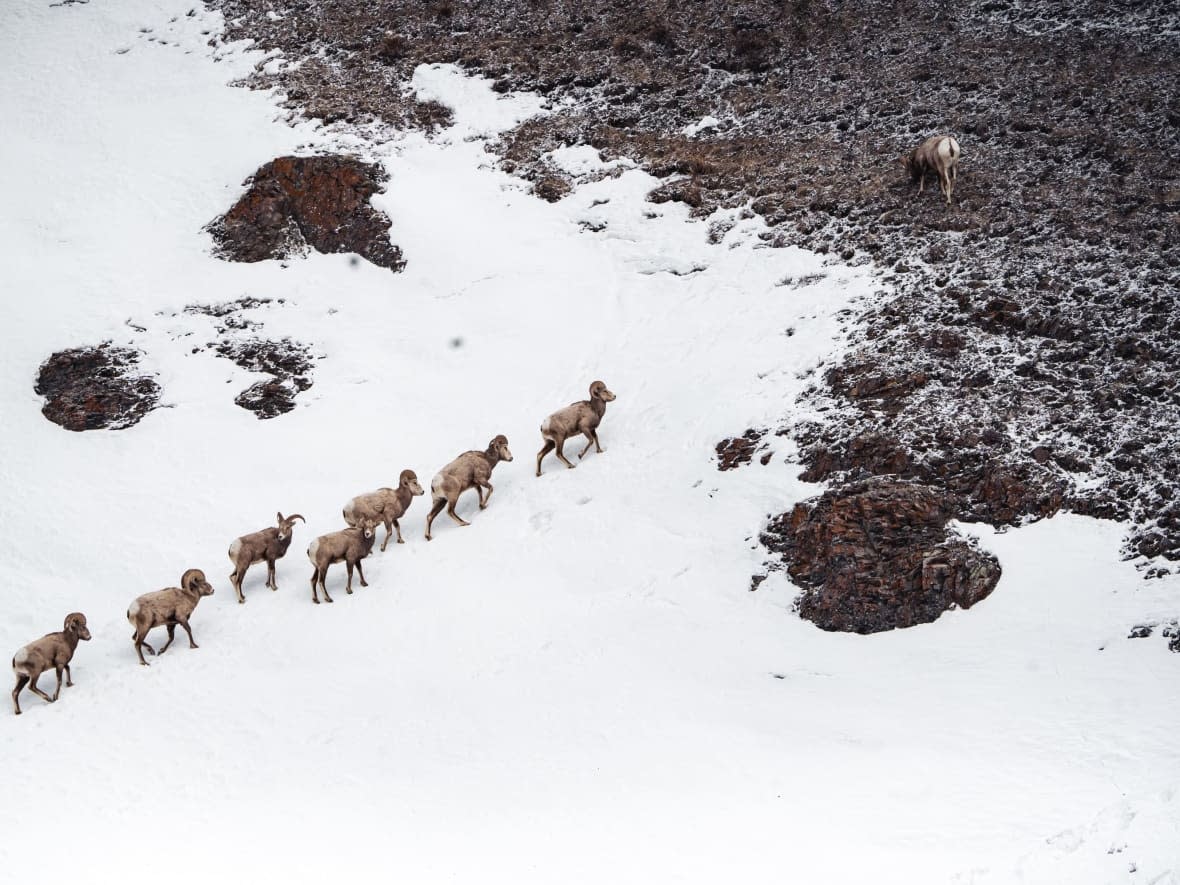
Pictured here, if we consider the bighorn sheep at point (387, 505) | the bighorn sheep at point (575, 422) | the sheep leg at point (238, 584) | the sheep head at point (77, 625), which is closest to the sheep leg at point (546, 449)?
the bighorn sheep at point (575, 422)

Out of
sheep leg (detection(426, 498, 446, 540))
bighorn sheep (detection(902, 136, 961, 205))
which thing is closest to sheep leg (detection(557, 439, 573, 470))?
sheep leg (detection(426, 498, 446, 540))

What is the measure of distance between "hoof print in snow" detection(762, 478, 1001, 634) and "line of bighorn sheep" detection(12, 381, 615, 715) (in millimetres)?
4339

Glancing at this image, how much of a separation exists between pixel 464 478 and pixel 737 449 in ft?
14.1

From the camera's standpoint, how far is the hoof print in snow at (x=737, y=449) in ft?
53.0

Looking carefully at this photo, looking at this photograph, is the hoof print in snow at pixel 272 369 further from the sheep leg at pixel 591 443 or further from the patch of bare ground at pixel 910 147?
the patch of bare ground at pixel 910 147

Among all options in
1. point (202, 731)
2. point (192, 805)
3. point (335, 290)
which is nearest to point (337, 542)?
point (202, 731)

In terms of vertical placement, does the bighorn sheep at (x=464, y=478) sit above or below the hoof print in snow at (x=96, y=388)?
below

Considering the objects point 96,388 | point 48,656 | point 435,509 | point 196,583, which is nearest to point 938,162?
point 435,509

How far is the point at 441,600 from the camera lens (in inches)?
590

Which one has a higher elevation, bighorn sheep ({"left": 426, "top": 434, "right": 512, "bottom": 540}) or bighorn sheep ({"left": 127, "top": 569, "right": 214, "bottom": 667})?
bighorn sheep ({"left": 426, "top": 434, "right": 512, "bottom": 540})

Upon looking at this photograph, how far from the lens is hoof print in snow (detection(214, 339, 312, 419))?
19688 millimetres

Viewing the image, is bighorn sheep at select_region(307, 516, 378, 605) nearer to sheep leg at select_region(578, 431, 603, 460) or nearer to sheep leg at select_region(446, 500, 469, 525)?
sheep leg at select_region(446, 500, 469, 525)

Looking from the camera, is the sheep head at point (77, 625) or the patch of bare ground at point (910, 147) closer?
the sheep head at point (77, 625)

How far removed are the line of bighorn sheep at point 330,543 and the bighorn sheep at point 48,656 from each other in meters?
0.01
